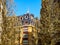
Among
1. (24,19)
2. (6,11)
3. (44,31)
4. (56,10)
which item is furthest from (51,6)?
(24,19)

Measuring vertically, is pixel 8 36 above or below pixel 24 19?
below

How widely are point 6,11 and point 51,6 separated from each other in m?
4.19

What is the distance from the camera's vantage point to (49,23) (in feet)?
57.2

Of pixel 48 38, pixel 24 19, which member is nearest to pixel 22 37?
pixel 48 38

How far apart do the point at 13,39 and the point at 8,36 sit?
2.23 ft

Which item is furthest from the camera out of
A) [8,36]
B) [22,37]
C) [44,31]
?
[22,37]

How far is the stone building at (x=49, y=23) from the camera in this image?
1720 cm

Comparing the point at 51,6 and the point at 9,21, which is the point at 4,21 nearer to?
the point at 9,21

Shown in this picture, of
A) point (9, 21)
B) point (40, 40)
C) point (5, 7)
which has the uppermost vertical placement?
point (5, 7)

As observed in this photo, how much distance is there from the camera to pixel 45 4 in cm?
1839

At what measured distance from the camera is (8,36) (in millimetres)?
16266

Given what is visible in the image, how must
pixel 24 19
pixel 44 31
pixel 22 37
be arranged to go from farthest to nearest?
pixel 24 19, pixel 22 37, pixel 44 31

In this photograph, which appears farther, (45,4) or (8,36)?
(45,4)

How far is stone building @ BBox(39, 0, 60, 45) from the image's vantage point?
56.4 ft
